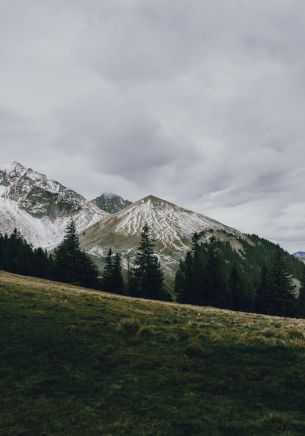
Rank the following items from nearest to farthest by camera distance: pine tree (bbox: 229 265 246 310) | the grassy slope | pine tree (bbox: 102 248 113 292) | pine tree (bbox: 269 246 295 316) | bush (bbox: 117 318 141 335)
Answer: the grassy slope, bush (bbox: 117 318 141 335), pine tree (bbox: 269 246 295 316), pine tree (bbox: 229 265 246 310), pine tree (bbox: 102 248 113 292)

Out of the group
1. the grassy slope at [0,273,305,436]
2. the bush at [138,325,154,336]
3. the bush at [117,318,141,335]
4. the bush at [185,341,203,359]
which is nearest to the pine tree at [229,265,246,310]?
the grassy slope at [0,273,305,436]

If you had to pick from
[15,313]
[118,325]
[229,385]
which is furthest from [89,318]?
[229,385]

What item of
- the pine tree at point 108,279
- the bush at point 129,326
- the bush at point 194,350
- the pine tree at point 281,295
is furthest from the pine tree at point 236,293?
the bush at point 194,350

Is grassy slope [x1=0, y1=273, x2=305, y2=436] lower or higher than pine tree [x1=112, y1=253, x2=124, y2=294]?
lower

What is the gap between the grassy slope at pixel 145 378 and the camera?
11.7 m

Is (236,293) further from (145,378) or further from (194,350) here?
(145,378)

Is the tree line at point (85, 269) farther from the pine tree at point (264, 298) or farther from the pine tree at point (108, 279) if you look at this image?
the pine tree at point (264, 298)

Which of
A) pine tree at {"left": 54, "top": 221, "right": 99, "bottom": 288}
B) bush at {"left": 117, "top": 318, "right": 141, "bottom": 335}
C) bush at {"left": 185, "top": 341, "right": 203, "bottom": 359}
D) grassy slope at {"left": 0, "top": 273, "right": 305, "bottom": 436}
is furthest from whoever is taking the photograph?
pine tree at {"left": 54, "top": 221, "right": 99, "bottom": 288}

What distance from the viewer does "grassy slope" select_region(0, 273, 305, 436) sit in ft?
38.5

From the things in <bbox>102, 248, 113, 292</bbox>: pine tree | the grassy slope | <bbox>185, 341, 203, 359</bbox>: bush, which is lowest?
the grassy slope

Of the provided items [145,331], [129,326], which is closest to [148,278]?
[129,326]

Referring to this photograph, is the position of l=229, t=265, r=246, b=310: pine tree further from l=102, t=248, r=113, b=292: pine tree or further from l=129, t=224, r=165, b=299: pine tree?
l=102, t=248, r=113, b=292: pine tree

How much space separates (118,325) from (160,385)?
8.03 meters

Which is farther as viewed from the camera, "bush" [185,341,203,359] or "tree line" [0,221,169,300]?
"tree line" [0,221,169,300]
